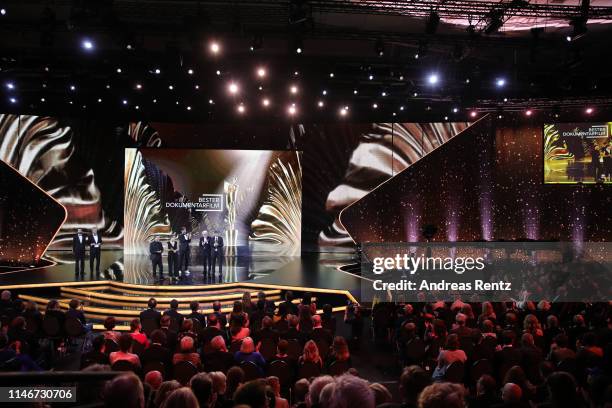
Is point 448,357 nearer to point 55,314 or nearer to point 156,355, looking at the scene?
point 156,355

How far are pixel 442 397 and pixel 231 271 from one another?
42.5 feet

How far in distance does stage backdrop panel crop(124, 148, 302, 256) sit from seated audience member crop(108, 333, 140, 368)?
1220cm

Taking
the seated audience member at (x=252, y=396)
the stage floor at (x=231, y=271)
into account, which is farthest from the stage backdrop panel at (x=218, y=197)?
the seated audience member at (x=252, y=396)

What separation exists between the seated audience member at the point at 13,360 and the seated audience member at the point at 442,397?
465 centimetres

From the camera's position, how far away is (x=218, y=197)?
1819 centimetres

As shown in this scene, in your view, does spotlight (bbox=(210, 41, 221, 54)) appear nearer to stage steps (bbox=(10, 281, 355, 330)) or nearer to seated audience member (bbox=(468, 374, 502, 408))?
stage steps (bbox=(10, 281, 355, 330))

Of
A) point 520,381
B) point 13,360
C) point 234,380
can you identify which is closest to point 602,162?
point 520,381

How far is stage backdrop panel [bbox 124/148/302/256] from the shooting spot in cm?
1808

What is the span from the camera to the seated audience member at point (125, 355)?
5.58 meters

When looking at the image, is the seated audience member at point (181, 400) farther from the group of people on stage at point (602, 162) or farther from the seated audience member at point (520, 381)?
the group of people on stage at point (602, 162)

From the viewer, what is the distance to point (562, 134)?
17.1 meters

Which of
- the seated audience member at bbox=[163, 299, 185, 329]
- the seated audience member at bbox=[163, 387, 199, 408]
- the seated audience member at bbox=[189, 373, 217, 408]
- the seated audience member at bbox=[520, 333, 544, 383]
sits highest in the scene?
the seated audience member at bbox=[163, 387, 199, 408]

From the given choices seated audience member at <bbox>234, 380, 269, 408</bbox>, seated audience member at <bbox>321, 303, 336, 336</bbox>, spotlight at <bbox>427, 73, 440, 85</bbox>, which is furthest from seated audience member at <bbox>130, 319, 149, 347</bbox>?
spotlight at <bbox>427, 73, 440, 85</bbox>

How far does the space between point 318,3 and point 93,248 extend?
8.42 meters
